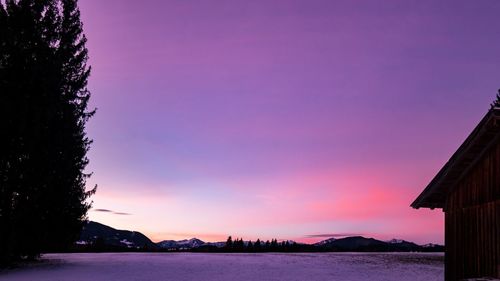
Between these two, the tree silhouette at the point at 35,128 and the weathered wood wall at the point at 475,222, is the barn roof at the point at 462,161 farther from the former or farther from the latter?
the tree silhouette at the point at 35,128

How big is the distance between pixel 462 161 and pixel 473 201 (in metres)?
1.47

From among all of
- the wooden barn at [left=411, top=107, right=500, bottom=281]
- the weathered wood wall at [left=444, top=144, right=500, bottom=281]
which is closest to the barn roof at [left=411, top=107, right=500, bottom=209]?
the wooden barn at [left=411, top=107, right=500, bottom=281]

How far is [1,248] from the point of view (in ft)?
121

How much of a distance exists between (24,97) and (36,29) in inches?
215

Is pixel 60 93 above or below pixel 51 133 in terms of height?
above

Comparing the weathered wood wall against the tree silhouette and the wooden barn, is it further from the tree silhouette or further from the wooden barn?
the tree silhouette

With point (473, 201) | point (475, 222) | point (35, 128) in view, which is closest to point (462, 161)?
point (473, 201)

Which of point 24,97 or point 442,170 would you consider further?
point 24,97

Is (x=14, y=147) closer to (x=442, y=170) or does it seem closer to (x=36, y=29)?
(x=36, y=29)

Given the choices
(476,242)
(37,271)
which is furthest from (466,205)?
(37,271)

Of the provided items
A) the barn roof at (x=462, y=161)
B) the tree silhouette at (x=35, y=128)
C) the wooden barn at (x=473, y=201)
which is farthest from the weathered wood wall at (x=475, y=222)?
the tree silhouette at (x=35, y=128)

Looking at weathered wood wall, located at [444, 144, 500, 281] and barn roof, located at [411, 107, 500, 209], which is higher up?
barn roof, located at [411, 107, 500, 209]

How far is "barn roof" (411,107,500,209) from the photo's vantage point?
17.3m

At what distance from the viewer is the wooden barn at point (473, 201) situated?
56.2 feet
